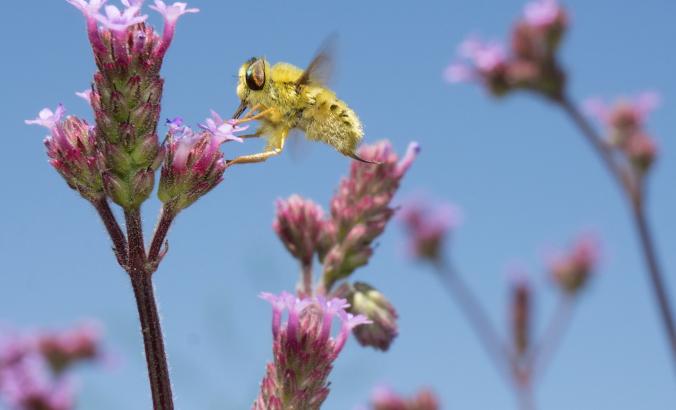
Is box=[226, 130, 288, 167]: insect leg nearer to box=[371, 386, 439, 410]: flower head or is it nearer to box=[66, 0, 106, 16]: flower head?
box=[66, 0, 106, 16]: flower head

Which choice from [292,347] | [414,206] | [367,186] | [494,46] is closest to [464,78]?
[494,46]

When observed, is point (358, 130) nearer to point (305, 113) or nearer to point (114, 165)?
point (305, 113)

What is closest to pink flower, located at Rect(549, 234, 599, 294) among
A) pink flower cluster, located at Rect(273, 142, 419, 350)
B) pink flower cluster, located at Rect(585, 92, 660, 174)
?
pink flower cluster, located at Rect(585, 92, 660, 174)

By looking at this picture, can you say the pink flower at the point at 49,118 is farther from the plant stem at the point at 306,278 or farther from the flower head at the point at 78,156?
the plant stem at the point at 306,278

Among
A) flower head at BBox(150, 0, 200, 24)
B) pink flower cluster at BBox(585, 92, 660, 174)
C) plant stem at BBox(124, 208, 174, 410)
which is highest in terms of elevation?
pink flower cluster at BBox(585, 92, 660, 174)

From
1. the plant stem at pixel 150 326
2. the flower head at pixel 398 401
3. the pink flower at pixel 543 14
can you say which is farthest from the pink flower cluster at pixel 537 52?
the plant stem at pixel 150 326

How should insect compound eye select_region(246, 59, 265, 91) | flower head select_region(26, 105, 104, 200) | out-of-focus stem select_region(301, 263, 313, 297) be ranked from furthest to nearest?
out-of-focus stem select_region(301, 263, 313, 297), insect compound eye select_region(246, 59, 265, 91), flower head select_region(26, 105, 104, 200)
